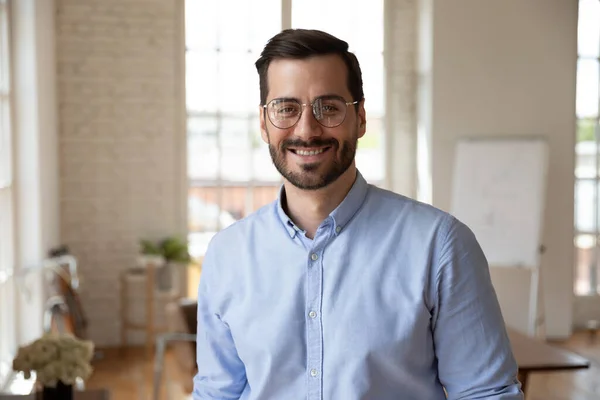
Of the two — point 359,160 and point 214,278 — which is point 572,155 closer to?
point 359,160

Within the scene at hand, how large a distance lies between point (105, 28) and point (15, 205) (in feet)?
7.53

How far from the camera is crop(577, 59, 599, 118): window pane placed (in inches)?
313

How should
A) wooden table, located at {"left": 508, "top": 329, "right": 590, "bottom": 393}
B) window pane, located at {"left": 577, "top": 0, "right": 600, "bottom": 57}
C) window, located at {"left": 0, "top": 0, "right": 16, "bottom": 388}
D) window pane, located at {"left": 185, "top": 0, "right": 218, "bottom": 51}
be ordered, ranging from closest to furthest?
wooden table, located at {"left": 508, "top": 329, "right": 590, "bottom": 393}
window, located at {"left": 0, "top": 0, "right": 16, "bottom": 388}
window pane, located at {"left": 185, "top": 0, "right": 218, "bottom": 51}
window pane, located at {"left": 577, "top": 0, "right": 600, "bottom": 57}

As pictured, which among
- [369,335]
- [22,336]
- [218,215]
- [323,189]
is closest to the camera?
[369,335]

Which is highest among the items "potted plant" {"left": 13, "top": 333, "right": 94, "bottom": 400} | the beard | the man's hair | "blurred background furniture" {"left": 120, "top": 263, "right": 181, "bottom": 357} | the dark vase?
the man's hair

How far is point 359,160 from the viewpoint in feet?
25.7

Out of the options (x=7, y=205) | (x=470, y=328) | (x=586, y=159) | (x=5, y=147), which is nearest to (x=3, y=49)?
(x=5, y=147)

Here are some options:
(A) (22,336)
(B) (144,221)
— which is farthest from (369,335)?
(B) (144,221)

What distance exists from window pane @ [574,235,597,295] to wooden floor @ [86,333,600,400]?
3.07ft

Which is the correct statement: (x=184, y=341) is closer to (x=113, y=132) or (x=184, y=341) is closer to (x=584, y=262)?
(x=113, y=132)

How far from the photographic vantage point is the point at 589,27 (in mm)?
7973

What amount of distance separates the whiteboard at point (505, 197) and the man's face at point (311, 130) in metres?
5.39

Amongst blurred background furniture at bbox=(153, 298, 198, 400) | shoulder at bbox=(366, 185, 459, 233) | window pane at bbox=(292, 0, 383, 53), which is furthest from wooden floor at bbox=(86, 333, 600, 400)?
shoulder at bbox=(366, 185, 459, 233)

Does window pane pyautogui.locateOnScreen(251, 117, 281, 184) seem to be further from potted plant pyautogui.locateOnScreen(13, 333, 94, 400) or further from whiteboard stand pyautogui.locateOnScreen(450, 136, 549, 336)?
potted plant pyautogui.locateOnScreen(13, 333, 94, 400)
